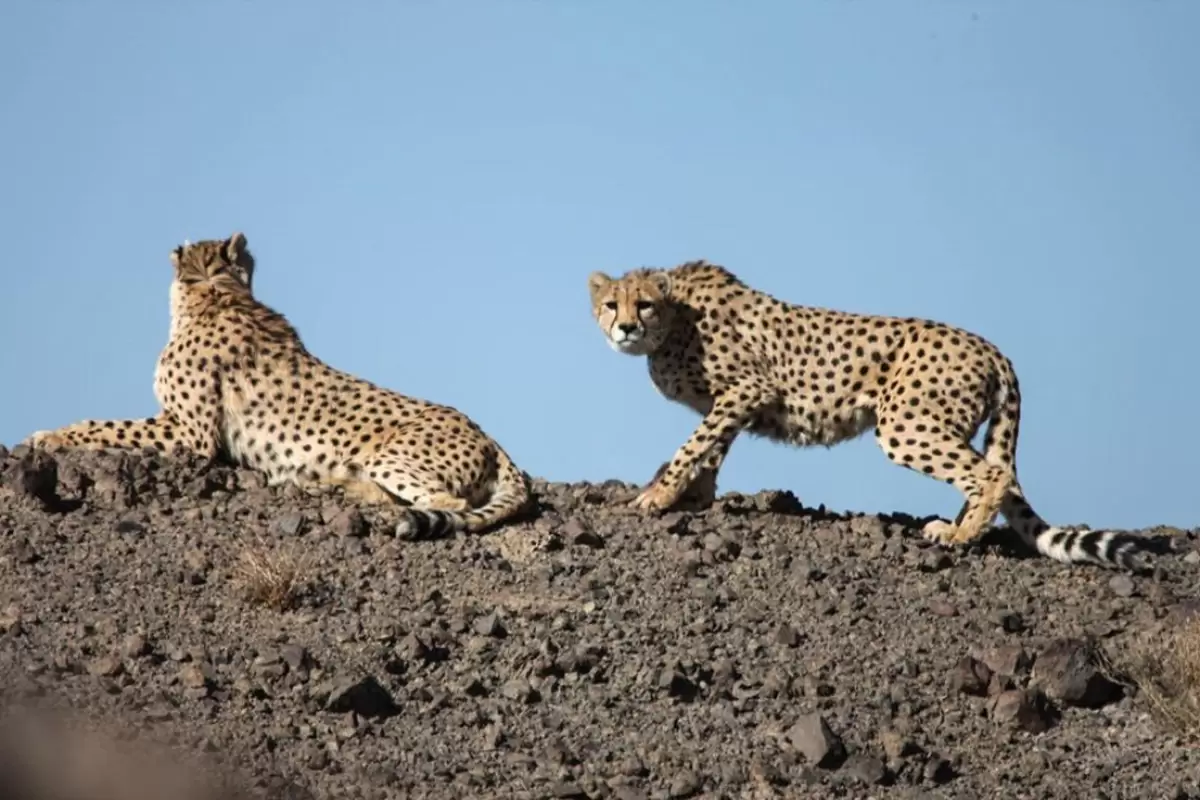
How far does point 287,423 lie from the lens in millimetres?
10711

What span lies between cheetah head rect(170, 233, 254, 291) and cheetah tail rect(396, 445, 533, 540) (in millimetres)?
1699

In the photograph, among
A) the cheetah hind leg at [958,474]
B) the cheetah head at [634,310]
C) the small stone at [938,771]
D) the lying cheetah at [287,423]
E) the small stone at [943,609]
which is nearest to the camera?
the small stone at [938,771]

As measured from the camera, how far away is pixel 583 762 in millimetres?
8047

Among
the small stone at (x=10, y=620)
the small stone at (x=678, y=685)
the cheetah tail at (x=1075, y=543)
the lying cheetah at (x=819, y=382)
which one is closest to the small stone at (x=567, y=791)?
the small stone at (x=678, y=685)

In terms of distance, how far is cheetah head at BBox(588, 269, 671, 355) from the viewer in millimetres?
10859

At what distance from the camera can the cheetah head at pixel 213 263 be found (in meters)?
11.3

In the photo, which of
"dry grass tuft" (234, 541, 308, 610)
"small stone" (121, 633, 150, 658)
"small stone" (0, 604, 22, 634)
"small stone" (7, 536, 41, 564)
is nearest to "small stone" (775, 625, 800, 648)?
"dry grass tuft" (234, 541, 308, 610)

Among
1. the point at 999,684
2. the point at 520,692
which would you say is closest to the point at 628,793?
the point at 520,692

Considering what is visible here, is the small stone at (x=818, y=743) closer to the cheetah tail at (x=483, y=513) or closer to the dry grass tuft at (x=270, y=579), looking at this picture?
the dry grass tuft at (x=270, y=579)

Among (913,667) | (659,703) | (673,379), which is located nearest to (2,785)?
(659,703)

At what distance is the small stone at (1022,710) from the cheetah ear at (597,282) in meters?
3.11

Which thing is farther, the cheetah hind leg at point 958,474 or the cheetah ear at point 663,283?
the cheetah ear at point 663,283

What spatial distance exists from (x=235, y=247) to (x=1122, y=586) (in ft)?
14.1

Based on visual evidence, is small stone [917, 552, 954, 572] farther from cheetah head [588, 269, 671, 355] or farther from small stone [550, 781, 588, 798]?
small stone [550, 781, 588, 798]
